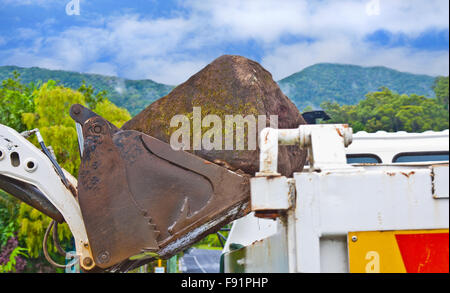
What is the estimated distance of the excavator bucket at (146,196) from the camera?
2.21 metres

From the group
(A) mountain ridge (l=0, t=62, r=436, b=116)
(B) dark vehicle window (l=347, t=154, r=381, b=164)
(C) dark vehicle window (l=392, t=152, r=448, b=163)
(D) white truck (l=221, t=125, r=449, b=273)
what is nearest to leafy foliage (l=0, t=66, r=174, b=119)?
(A) mountain ridge (l=0, t=62, r=436, b=116)

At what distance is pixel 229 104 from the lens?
245 cm

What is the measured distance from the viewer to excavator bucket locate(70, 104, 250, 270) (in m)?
2.21

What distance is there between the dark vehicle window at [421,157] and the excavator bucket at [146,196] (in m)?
1.85

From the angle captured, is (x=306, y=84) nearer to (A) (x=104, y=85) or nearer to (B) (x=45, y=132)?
(A) (x=104, y=85)

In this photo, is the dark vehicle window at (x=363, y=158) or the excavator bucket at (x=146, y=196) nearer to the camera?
the excavator bucket at (x=146, y=196)

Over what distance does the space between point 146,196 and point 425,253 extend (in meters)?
1.06

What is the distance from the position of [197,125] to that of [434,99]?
85.4 feet

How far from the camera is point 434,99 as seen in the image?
26469 mm

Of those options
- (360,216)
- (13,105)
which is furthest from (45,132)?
(360,216)

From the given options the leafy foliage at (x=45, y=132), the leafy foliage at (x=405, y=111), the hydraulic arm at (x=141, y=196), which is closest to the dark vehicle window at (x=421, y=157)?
the hydraulic arm at (x=141, y=196)

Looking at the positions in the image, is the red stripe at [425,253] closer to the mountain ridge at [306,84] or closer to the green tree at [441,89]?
the mountain ridge at [306,84]

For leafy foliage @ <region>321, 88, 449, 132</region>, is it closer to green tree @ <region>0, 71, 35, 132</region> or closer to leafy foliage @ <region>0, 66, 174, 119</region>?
leafy foliage @ <region>0, 66, 174, 119</region>
